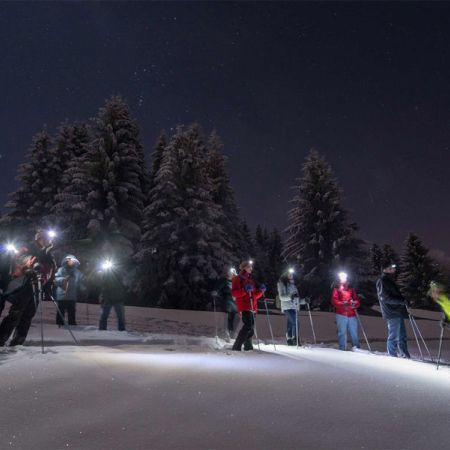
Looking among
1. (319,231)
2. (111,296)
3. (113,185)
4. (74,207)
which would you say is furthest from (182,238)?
(111,296)

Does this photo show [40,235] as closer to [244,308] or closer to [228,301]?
[244,308]

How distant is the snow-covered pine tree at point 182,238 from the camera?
23344 millimetres

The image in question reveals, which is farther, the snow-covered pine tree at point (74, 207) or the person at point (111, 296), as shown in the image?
the snow-covered pine tree at point (74, 207)

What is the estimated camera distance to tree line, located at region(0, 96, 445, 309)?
936 inches

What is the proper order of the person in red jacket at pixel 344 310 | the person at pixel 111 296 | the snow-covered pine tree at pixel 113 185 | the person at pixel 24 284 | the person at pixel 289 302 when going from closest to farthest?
the person at pixel 24 284 < the person in red jacket at pixel 344 310 < the person at pixel 289 302 < the person at pixel 111 296 < the snow-covered pine tree at pixel 113 185

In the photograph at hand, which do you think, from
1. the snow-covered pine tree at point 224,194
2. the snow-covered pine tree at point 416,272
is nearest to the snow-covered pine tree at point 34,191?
the snow-covered pine tree at point 224,194

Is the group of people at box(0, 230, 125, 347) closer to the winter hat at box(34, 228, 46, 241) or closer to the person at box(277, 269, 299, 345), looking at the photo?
the winter hat at box(34, 228, 46, 241)

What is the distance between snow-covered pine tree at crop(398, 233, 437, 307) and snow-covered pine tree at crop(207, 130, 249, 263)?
74.9 ft

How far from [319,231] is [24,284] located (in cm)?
2559

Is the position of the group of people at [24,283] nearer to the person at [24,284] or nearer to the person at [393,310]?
the person at [24,284]

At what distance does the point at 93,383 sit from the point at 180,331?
381 inches

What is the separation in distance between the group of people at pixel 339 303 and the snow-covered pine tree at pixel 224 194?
18870mm

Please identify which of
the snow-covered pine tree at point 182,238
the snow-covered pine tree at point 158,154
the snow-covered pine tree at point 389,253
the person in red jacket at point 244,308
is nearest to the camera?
the person in red jacket at point 244,308

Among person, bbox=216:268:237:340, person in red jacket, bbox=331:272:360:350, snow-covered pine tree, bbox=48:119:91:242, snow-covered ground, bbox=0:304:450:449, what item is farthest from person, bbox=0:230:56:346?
snow-covered pine tree, bbox=48:119:91:242
